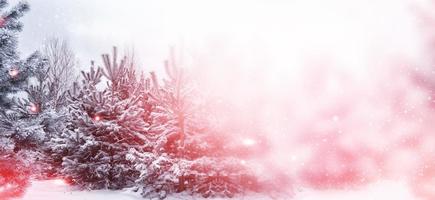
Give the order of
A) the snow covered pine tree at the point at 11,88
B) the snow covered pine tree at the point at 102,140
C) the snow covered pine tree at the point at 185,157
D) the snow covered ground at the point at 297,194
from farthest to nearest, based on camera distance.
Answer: the snow covered pine tree at the point at 102,140 < the snow covered pine tree at the point at 185,157 < the snow covered ground at the point at 297,194 < the snow covered pine tree at the point at 11,88

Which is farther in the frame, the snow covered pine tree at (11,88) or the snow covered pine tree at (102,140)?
the snow covered pine tree at (102,140)

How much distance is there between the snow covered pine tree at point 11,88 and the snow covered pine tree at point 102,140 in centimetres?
372

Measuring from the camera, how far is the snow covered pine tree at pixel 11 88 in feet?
35.9

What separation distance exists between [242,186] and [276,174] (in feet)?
4.79

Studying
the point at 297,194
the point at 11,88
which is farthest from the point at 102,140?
the point at 297,194

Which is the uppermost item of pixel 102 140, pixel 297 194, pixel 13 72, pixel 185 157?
pixel 13 72

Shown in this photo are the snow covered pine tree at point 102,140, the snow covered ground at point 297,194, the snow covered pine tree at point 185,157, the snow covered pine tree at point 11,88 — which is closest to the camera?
the snow covered pine tree at point 11,88

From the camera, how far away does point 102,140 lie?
52.0 feet

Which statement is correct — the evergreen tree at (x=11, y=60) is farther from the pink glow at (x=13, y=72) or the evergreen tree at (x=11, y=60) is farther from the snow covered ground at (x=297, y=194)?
the snow covered ground at (x=297, y=194)

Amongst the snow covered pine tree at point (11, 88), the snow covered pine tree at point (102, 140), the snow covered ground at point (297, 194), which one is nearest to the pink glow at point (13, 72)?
the snow covered pine tree at point (11, 88)

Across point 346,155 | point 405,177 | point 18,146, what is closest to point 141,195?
point 18,146

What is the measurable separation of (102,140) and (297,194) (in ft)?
24.6

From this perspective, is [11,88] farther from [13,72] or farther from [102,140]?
[102,140]

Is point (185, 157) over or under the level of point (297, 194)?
over
